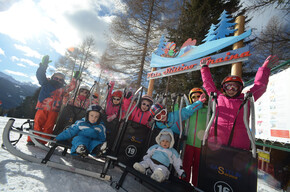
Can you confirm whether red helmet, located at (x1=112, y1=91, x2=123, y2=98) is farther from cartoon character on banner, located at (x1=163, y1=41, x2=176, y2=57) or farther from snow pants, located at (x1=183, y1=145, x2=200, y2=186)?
cartoon character on banner, located at (x1=163, y1=41, x2=176, y2=57)

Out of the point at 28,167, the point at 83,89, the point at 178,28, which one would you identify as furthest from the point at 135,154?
the point at 178,28

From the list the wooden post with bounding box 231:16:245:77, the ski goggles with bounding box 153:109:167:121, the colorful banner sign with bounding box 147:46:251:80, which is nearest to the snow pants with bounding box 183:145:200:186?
the ski goggles with bounding box 153:109:167:121

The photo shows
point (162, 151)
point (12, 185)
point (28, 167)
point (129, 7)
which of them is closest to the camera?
point (12, 185)

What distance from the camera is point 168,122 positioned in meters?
2.93

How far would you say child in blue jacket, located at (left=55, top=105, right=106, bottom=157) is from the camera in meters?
2.39

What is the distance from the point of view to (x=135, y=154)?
107 inches

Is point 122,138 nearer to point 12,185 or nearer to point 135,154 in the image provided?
point 135,154

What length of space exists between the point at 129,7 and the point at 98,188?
1103 centimetres

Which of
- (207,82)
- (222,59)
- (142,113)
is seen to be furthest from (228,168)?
(222,59)

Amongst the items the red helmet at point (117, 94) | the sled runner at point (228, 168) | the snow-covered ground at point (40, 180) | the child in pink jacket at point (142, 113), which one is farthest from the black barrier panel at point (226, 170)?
the red helmet at point (117, 94)

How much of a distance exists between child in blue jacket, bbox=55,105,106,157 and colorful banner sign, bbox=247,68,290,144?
4.58m

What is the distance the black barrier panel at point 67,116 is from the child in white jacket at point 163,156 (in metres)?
2.29

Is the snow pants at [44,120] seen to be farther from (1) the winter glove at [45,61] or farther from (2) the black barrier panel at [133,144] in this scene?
(2) the black barrier panel at [133,144]

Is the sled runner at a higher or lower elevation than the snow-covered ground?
higher
